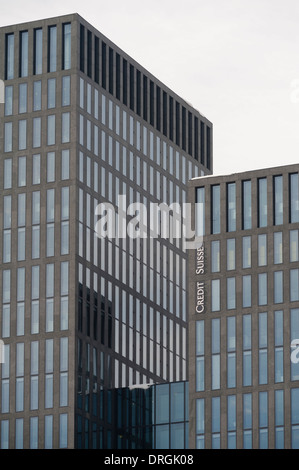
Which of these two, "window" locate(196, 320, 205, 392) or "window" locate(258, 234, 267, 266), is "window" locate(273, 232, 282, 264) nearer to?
"window" locate(258, 234, 267, 266)

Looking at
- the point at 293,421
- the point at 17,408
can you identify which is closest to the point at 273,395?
the point at 293,421

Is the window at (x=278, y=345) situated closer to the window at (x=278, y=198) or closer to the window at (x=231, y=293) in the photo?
the window at (x=231, y=293)

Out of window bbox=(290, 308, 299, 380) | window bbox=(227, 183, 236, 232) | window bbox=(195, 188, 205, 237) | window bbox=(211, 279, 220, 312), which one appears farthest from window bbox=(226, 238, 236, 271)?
window bbox=(290, 308, 299, 380)

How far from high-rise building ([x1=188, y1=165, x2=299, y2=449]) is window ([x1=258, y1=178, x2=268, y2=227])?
98mm

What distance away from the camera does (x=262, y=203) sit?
611ft

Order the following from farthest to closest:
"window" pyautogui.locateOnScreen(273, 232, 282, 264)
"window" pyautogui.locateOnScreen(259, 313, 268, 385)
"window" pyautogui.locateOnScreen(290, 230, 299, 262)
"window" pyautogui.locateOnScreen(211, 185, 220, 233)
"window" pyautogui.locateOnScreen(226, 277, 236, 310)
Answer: "window" pyautogui.locateOnScreen(211, 185, 220, 233) < "window" pyautogui.locateOnScreen(226, 277, 236, 310) < "window" pyautogui.locateOnScreen(273, 232, 282, 264) < "window" pyautogui.locateOnScreen(290, 230, 299, 262) < "window" pyautogui.locateOnScreen(259, 313, 268, 385)

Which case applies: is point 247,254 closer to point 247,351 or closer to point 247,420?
point 247,351

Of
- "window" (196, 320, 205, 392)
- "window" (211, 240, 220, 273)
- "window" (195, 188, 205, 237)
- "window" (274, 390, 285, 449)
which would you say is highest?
"window" (195, 188, 205, 237)

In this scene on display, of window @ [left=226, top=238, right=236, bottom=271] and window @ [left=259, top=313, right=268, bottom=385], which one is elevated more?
window @ [left=226, top=238, right=236, bottom=271]

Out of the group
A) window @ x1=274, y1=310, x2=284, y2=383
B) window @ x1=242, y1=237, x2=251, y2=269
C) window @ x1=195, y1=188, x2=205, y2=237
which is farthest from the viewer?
window @ x1=195, y1=188, x2=205, y2=237

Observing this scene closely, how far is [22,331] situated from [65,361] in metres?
6.20

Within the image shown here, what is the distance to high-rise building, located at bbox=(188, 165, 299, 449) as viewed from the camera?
181625 mm
